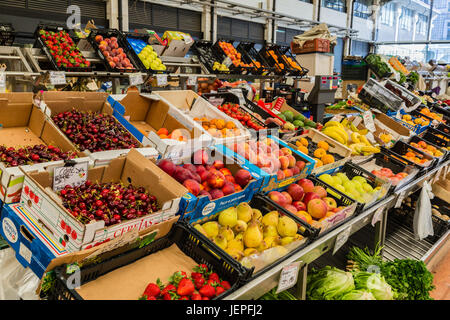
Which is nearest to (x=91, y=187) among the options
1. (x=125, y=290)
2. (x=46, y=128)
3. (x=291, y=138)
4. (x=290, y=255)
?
(x=125, y=290)

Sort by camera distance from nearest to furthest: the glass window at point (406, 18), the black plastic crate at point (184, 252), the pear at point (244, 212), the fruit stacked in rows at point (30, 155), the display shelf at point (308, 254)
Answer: the black plastic crate at point (184, 252) < the display shelf at point (308, 254) < the fruit stacked in rows at point (30, 155) < the pear at point (244, 212) < the glass window at point (406, 18)

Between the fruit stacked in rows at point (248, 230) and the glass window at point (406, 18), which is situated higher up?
the glass window at point (406, 18)

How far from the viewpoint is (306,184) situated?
2.40 metres

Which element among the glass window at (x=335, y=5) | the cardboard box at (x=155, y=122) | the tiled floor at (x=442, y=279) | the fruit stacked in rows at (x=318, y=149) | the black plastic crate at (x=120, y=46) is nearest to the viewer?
the cardboard box at (x=155, y=122)

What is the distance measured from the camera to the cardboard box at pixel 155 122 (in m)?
2.12

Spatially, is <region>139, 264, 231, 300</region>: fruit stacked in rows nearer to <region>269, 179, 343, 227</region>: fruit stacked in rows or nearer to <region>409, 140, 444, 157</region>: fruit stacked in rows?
<region>269, 179, 343, 227</region>: fruit stacked in rows

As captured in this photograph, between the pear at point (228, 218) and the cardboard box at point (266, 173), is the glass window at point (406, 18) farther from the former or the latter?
the pear at point (228, 218)

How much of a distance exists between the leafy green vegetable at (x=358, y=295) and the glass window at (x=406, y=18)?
64.1 ft

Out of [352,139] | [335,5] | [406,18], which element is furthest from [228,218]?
[406,18]

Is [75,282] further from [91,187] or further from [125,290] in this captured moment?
[91,187]

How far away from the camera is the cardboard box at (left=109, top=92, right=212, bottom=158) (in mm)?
2117

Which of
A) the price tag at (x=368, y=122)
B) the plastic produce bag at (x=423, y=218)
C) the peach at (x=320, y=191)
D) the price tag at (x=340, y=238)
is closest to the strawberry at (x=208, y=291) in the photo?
the price tag at (x=340, y=238)

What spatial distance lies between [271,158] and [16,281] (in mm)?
1600

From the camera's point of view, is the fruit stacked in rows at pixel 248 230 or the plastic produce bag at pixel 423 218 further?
the plastic produce bag at pixel 423 218
